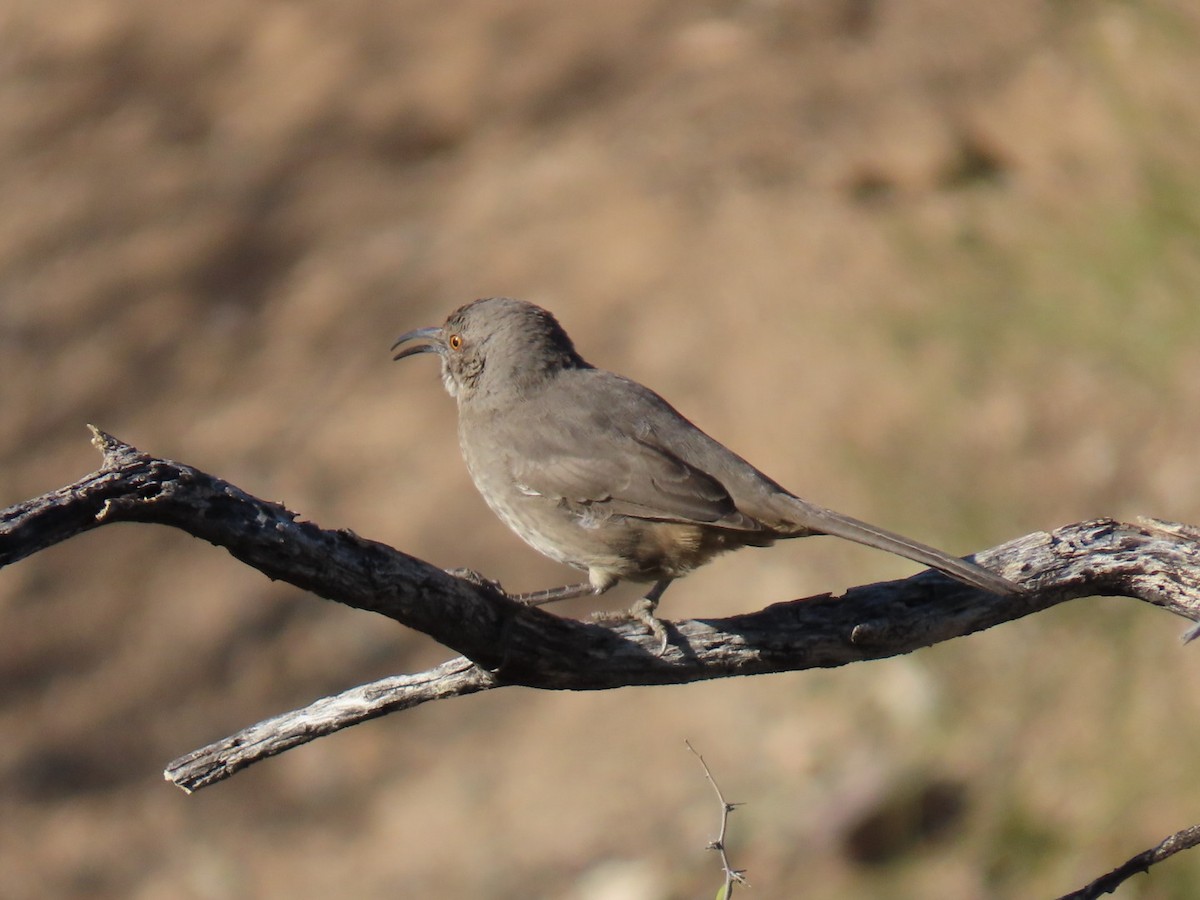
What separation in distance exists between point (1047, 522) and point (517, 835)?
3967 millimetres

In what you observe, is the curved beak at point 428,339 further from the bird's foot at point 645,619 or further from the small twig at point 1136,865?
the small twig at point 1136,865

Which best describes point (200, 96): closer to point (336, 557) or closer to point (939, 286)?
point (939, 286)

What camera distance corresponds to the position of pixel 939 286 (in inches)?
422

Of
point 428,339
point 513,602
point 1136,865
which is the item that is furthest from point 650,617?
point 428,339

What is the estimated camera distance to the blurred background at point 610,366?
836 centimetres

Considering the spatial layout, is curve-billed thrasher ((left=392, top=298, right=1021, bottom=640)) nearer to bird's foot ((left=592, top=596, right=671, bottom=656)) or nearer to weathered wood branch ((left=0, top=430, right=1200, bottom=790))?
bird's foot ((left=592, top=596, right=671, bottom=656))

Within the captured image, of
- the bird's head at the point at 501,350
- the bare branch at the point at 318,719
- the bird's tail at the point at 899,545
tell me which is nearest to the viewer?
the bare branch at the point at 318,719

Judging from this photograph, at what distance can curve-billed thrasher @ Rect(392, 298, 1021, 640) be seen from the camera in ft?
15.4

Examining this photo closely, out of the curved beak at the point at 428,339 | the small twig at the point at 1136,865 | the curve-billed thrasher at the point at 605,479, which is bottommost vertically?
the small twig at the point at 1136,865

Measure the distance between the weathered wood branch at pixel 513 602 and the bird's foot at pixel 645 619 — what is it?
2 cm

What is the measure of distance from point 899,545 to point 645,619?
0.79 metres

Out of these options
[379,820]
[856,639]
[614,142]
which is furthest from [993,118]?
[856,639]

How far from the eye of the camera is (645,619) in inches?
167

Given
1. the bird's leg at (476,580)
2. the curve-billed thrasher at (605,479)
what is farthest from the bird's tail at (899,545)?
the bird's leg at (476,580)
